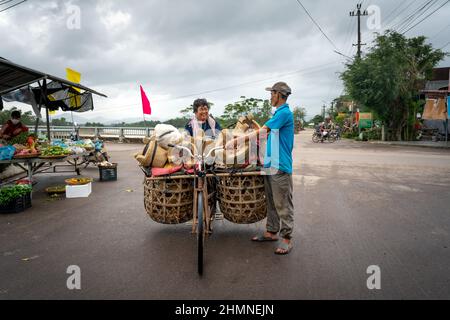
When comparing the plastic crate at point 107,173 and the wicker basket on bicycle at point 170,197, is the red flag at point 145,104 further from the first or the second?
the plastic crate at point 107,173

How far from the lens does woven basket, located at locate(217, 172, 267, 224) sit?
3.71m

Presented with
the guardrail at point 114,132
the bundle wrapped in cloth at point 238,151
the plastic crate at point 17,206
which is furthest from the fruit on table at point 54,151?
the guardrail at point 114,132

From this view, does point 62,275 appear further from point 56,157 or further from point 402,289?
point 56,157

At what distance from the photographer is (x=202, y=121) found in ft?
14.5

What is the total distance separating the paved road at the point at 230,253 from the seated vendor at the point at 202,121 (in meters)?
1.41

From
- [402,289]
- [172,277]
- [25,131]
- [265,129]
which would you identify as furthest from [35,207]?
[402,289]

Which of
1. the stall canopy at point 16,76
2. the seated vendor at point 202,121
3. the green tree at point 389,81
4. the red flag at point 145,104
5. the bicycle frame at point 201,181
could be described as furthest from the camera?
the green tree at point 389,81

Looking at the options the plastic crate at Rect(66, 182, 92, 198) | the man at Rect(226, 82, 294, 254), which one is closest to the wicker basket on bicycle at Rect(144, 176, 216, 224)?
the man at Rect(226, 82, 294, 254)

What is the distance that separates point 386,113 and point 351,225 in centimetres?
2268

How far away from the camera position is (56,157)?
6859 millimetres

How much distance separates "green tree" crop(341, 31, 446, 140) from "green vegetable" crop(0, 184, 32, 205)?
22.7 meters

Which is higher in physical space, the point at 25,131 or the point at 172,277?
the point at 25,131

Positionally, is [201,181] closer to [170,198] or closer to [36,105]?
[170,198]

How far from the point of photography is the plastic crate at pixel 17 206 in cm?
533
